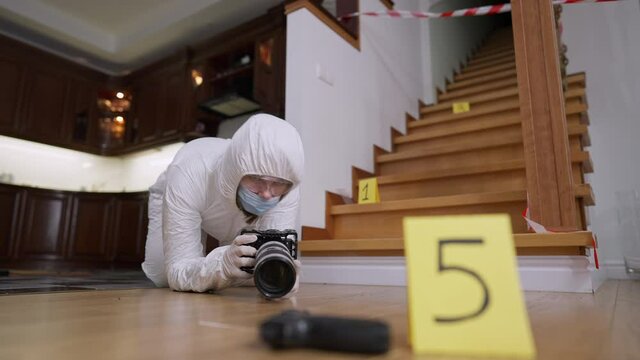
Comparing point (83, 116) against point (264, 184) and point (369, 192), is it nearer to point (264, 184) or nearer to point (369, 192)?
point (369, 192)

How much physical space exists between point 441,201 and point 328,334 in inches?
56.6

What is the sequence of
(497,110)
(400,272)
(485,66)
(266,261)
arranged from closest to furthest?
(266,261)
(400,272)
(497,110)
(485,66)

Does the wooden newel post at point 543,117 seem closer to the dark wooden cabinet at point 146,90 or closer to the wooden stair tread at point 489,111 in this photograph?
the wooden stair tread at point 489,111

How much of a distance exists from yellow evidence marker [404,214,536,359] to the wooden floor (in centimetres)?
5

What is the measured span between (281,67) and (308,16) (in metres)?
0.94

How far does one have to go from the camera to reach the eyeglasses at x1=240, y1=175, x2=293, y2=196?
1.15m

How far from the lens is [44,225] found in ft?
12.7

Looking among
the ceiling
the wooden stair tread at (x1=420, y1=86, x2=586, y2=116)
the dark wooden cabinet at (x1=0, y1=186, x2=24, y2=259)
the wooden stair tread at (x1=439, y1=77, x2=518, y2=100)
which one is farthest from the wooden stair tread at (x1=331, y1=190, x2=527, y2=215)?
the dark wooden cabinet at (x1=0, y1=186, x2=24, y2=259)

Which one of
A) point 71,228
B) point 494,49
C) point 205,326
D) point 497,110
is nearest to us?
point 205,326

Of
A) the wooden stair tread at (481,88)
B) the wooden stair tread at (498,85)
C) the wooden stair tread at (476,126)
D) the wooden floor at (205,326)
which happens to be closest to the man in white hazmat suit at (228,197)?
the wooden floor at (205,326)

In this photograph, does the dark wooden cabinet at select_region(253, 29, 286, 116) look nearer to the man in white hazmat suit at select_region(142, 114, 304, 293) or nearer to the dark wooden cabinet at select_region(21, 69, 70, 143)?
the man in white hazmat suit at select_region(142, 114, 304, 293)

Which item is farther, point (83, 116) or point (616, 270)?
point (83, 116)

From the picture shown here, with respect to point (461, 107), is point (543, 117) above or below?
below

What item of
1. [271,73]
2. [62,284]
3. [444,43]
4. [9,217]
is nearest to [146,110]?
[9,217]
